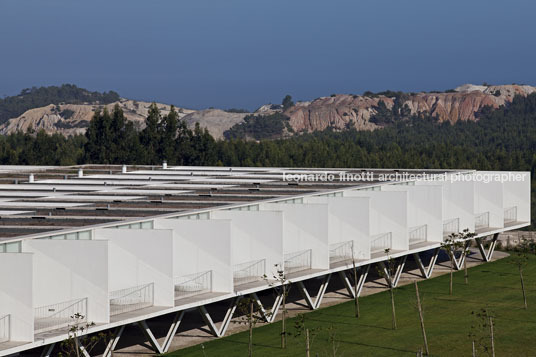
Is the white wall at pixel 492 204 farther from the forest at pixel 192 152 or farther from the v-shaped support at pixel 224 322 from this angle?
the forest at pixel 192 152

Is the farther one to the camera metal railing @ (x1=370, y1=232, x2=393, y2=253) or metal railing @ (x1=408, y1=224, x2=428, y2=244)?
metal railing @ (x1=408, y1=224, x2=428, y2=244)

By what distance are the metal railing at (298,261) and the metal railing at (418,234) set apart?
9.41 m

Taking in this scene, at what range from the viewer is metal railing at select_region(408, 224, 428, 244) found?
152 ft

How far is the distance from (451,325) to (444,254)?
20.9m

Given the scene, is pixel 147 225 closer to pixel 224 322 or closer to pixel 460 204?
pixel 224 322

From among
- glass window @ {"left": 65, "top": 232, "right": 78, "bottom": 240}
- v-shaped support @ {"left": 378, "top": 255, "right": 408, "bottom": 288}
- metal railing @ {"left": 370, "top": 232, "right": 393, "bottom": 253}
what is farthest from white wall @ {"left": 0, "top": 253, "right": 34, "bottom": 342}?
metal railing @ {"left": 370, "top": 232, "right": 393, "bottom": 253}

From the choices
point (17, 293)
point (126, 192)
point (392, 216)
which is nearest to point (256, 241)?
point (126, 192)

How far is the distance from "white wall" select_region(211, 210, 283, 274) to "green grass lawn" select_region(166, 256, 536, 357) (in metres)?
2.69

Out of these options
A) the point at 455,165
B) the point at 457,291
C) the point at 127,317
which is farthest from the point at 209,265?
the point at 455,165

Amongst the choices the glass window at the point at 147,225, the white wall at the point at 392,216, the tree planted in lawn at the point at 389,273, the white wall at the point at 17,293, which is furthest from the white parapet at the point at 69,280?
the white wall at the point at 392,216

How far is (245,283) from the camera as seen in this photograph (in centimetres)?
3456

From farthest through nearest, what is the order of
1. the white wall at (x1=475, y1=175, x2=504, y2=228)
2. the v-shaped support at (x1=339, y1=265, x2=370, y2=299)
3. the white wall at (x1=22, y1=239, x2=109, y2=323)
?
the white wall at (x1=475, y1=175, x2=504, y2=228), the v-shaped support at (x1=339, y1=265, x2=370, y2=299), the white wall at (x1=22, y1=239, x2=109, y2=323)

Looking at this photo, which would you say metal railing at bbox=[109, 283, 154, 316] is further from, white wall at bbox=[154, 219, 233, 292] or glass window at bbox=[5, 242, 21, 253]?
glass window at bbox=[5, 242, 21, 253]

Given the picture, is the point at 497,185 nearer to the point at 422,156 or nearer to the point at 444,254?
the point at 444,254
